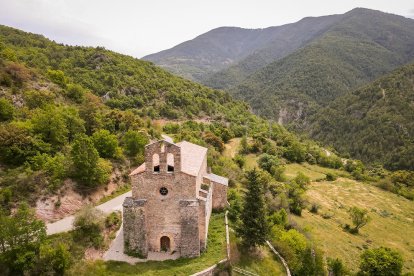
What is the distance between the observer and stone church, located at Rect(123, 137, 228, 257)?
93.8 feet

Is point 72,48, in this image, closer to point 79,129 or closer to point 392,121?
point 79,129

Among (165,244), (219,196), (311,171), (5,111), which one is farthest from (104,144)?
(311,171)

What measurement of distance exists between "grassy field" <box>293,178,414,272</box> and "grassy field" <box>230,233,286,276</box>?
15.4 m

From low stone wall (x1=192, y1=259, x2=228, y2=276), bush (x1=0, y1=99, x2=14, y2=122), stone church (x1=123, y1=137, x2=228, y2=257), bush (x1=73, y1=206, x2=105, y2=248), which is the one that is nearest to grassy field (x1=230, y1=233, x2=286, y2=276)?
low stone wall (x1=192, y1=259, x2=228, y2=276)

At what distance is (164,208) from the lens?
1149 inches

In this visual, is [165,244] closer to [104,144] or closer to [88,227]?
[88,227]

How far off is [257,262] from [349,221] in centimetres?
3824

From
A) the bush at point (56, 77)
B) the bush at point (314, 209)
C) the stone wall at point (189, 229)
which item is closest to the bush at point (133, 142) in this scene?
the stone wall at point (189, 229)

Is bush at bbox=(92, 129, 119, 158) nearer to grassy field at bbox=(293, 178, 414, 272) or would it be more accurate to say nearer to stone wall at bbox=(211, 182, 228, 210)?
stone wall at bbox=(211, 182, 228, 210)

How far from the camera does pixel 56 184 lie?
33.3m

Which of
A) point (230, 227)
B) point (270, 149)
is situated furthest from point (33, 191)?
point (270, 149)

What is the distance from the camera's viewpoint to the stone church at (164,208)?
1126 inches

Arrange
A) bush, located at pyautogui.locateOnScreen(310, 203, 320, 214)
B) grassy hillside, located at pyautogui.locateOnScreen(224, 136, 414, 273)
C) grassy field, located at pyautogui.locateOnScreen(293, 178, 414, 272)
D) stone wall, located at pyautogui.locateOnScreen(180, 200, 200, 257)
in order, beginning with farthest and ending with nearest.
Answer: bush, located at pyautogui.locateOnScreen(310, 203, 320, 214) → grassy field, located at pyautogui.locateOnScreen(293, 178, 414, 272) → grassy hillside, located at pyautogui.locateOnScreen(224, 136, 414, 273) → stone wall, located at pyautogui.locateOnScreen(180, 200, 200, 257)

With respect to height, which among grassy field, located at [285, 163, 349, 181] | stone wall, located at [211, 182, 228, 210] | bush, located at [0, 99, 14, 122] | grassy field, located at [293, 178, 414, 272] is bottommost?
grassy field, located at [293, 178, 414, 272]
